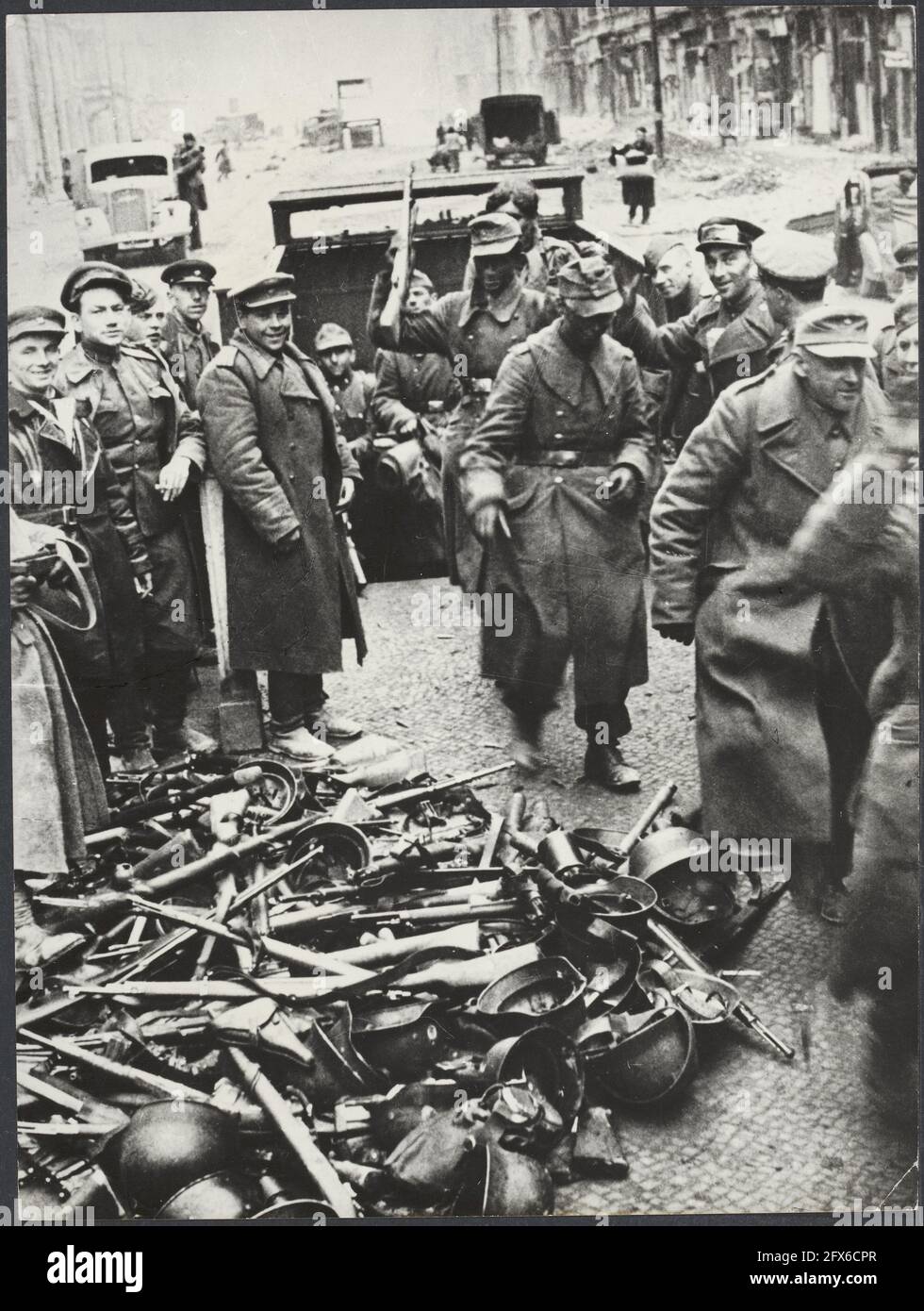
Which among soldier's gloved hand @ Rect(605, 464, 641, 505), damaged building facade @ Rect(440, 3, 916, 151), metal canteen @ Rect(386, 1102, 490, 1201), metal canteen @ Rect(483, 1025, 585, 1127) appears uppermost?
damaged building facade @ Rect(440, 3, 916, 151)

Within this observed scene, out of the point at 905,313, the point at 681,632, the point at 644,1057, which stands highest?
the point at 905,313

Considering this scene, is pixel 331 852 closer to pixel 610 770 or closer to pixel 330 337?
pixel 610 770

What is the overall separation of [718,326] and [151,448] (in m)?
2.00

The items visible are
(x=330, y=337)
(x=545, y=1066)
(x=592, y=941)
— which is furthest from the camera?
(x=330, y=337)

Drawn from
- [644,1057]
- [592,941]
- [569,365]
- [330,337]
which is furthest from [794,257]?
[644,1057]

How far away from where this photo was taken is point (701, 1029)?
14.8 feet

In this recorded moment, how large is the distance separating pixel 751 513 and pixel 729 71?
1.54 meters

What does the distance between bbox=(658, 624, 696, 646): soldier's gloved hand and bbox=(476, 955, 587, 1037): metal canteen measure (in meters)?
1.15

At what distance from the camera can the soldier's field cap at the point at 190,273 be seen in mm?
4734

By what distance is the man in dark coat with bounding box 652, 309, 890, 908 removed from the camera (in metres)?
4.58

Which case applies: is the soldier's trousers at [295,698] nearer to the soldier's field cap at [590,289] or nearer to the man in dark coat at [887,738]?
the soldier's field cap at [590,289]

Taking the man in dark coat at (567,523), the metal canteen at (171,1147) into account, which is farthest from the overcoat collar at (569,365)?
the metal canteen at (171,1147)

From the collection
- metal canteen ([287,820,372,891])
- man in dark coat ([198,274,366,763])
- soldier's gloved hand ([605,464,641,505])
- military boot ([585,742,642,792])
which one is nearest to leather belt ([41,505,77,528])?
man in dark coat ([198,274,366,763])

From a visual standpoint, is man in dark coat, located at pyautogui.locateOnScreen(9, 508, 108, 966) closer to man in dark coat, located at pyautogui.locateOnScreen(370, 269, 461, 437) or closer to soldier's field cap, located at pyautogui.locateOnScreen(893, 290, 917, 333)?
man in dark coat, located at pyautogui.locateOnScreen(370, 269, 461, 437)
